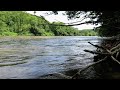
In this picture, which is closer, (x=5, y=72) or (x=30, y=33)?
(x=5, y=72)
